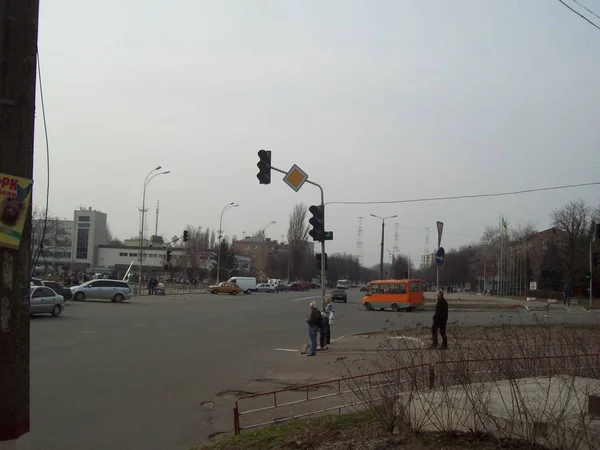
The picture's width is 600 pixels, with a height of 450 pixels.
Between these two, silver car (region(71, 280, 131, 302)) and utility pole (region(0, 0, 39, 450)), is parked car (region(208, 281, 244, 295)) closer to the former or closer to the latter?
silver car (region(71, 280, 131, 302))

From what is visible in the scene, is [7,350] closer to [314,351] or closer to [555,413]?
[555,413]

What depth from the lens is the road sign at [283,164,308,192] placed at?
763 inches

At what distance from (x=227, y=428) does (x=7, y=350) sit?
Answer: 6.25m

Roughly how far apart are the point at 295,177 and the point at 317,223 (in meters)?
1.97

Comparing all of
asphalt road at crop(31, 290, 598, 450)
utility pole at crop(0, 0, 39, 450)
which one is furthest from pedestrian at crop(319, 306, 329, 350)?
utility pole at crop(0, 0, 39, 450)

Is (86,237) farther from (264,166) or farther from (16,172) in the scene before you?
(16,172)

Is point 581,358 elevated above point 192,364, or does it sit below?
above

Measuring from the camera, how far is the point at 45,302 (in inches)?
1080

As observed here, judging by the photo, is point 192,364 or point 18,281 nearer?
point 18,281

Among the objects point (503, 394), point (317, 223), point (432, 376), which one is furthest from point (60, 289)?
point (503, 394)

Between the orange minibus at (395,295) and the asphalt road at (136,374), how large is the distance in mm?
17513

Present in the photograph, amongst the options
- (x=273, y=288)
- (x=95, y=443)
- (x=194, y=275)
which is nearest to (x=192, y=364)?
(x=95, y=443)

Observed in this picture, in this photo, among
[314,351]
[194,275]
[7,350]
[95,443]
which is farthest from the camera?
[194,275]

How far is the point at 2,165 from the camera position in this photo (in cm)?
308
